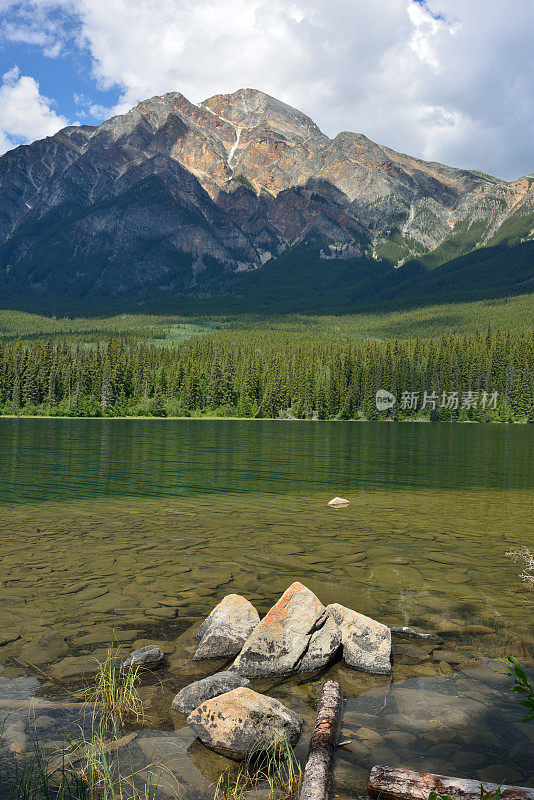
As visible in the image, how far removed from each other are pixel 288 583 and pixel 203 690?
264 inches

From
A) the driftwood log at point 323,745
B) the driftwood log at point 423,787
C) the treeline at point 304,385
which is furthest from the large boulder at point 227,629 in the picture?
the treeline at point 304,385

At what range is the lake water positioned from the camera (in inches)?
303

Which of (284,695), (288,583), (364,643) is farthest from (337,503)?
(284,695)

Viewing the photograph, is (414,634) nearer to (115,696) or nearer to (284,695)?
(284,695)

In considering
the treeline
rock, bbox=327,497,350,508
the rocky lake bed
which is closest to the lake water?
the rocky lake bed

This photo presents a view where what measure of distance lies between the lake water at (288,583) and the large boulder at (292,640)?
14.6 inches

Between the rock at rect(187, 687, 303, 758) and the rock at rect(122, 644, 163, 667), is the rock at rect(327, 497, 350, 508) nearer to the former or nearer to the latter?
the rock at rect(122, 644, 163, 667)

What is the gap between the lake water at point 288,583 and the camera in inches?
303

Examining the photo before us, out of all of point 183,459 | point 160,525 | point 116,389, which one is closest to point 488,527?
point 160,525

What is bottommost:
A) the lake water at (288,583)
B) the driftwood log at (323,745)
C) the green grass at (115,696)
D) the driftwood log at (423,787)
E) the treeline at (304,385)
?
the lake water at (288,583)

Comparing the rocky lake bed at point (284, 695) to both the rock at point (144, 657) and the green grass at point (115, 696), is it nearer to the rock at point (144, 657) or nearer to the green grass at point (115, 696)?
the rock at point (144, 657)

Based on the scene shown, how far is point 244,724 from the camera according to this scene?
7344 millimetres

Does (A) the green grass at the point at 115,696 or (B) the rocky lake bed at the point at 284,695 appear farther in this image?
(A) the green grass at the point at 115,696

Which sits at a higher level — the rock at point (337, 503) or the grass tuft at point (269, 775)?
the grass tuft at point (269, 775)
